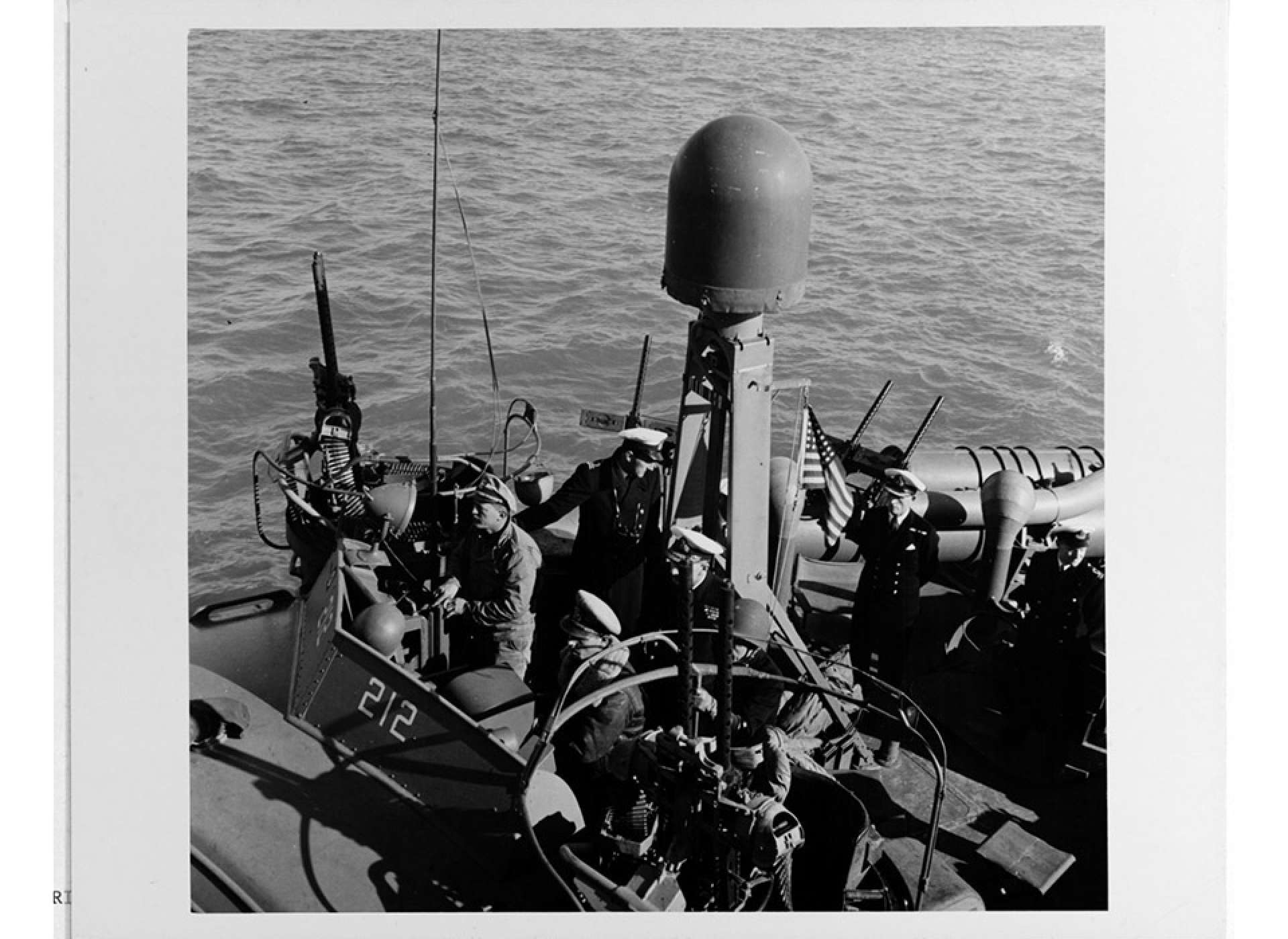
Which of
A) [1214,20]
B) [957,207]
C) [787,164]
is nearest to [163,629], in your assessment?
[787,164]

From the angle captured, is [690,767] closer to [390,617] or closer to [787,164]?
[390,617]

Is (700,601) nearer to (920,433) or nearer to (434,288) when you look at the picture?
(434,288)

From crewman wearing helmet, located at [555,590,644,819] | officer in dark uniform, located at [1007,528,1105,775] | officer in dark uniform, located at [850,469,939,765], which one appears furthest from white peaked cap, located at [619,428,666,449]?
officer in dark uniform, located at [1007,528,1105,775]

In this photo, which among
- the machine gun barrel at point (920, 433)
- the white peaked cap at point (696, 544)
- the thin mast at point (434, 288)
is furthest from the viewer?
the machine gun barrel at point (920, 433)

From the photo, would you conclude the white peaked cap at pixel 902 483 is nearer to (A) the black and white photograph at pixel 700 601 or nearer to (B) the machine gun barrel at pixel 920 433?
(A) the black and white photograph at pixel 700 601

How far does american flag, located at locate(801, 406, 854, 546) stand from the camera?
25.3 feet

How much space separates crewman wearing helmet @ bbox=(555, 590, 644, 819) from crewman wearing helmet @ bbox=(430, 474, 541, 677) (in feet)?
3.17

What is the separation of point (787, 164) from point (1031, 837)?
10.6 feet

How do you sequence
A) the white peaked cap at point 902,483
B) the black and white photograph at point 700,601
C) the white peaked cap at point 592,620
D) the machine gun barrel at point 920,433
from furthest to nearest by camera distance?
the machine gun barrel at point 920,433
the white peaked cap at point 902,483
the white peaked cap at point 592,620
the black and white photograph at point 700,601

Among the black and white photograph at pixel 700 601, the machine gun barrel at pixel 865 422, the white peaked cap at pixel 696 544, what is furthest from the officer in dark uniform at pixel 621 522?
the machine gun barrel at pixel 865 422

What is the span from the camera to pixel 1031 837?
6.50m

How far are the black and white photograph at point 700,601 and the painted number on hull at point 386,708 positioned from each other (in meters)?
0.01

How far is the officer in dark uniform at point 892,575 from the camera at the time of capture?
24.6ft

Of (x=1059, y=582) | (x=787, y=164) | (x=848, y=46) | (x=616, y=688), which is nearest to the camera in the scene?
(x=616, y=688)
